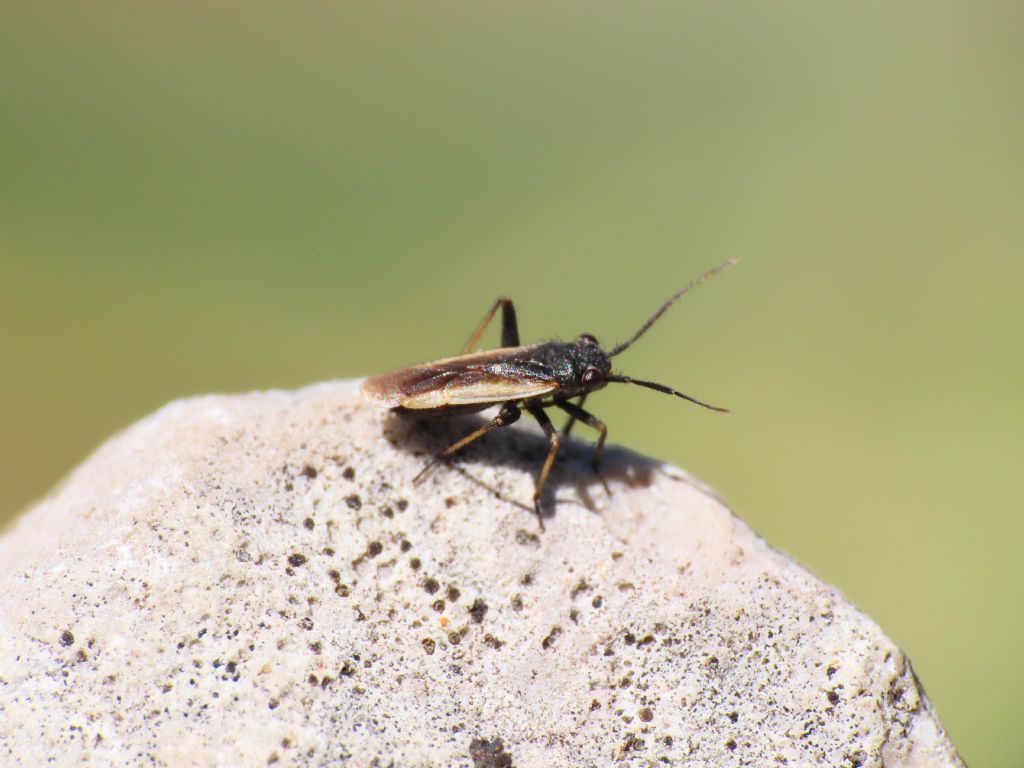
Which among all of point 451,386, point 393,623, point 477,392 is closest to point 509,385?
point 477,392

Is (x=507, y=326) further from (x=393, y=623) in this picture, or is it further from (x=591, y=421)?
(x=393, y=623)

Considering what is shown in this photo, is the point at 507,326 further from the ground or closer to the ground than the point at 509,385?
further from the ground

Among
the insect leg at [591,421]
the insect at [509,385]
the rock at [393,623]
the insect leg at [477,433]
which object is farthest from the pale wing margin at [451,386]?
the insect leg at [591,421]

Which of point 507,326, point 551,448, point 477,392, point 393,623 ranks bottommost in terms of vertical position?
point 393,623

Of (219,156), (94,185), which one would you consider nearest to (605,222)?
(219,156)

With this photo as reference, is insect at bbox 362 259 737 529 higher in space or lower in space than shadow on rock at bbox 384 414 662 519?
higher

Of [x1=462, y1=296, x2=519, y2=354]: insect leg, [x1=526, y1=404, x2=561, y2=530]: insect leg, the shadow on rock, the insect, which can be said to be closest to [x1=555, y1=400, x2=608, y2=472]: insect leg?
the insect

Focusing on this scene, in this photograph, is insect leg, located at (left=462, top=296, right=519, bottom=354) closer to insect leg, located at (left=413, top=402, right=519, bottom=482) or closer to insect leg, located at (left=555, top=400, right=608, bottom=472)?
insect leg, located at (left=555, top=400, right=608, bottom=472)
